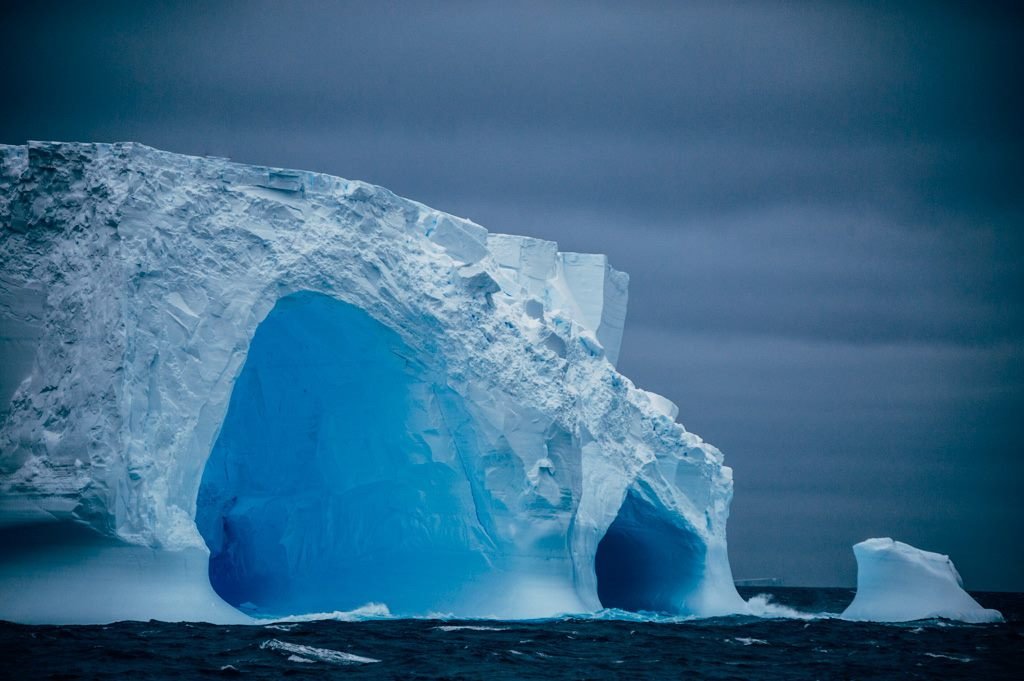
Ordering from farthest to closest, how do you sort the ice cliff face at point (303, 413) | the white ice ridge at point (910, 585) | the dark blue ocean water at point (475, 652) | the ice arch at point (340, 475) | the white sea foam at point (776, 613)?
the white sea foam at point (776, 613), the white ice ridge at point (910, 585), the ice arch at point (340, 475), the ice cliff face at point (303, 413), the dark blue ocean water at point (475, 652)

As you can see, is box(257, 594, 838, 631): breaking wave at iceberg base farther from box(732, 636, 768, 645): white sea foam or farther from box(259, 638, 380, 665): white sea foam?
box(732, 636, 768, 645): white sea foam

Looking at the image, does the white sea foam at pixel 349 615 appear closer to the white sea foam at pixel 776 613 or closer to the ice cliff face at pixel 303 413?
the ice cliff face at pixel 303 413

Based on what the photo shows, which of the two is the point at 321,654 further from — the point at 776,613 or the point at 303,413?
the point at 776,613

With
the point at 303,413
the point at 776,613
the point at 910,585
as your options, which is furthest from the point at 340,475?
the point at 776,613

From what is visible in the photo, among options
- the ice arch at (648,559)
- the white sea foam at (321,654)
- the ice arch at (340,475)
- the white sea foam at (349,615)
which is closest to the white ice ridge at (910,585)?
the ice arch at (648,559)

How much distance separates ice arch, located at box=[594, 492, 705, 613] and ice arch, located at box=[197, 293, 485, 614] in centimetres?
490

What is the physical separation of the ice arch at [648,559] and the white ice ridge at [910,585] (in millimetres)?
3189

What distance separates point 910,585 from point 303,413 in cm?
1146

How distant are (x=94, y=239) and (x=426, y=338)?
5.20 m

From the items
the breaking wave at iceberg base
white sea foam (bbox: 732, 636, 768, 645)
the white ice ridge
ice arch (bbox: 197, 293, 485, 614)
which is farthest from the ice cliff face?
white sea foam (bbox: 732, 636, 768, 645)

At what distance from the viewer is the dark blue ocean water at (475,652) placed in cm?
1134

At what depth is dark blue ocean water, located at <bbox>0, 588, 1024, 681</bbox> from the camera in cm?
1134

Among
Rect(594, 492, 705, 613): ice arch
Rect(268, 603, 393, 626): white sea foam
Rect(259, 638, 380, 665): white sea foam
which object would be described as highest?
Rect(594, 492, 705, 613): ice arch

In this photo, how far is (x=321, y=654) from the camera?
1249 cm
